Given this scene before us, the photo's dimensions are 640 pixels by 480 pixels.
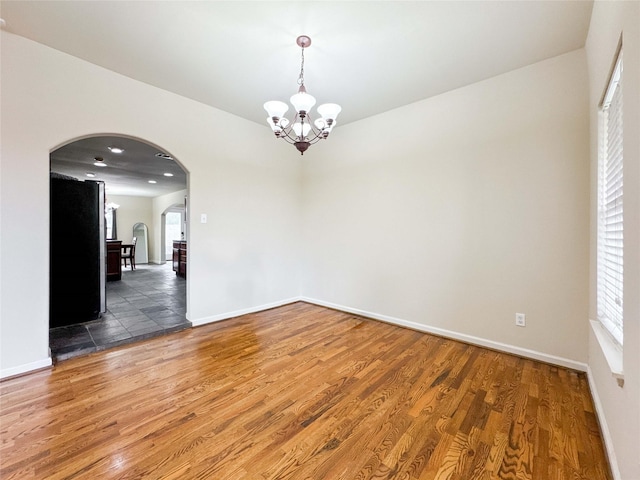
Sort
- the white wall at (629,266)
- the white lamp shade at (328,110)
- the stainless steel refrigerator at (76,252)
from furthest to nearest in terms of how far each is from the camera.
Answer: the stainless steel refrigerator at (76,252), the white lamp shade at (328,110), the white wall at (629,266)

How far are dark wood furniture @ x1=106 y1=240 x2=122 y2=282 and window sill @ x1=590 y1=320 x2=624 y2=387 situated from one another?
25.7ft

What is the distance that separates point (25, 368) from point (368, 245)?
363 centimetres

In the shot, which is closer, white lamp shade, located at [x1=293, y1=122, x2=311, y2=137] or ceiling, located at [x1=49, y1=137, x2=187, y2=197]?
white lamp shade, located at [x1=293, y1=122, x2=311, y2=137]

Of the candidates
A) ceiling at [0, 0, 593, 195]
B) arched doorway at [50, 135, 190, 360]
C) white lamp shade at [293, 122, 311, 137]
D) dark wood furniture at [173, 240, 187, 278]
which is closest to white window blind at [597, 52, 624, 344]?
ceiling at [0, 0, 593, 195]

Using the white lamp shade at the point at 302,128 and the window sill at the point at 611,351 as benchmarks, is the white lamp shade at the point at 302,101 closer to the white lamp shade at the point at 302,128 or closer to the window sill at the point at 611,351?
the white lamp shade at the point at 302,128

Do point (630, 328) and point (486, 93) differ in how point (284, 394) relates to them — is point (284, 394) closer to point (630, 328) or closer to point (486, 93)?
point (630, 328)

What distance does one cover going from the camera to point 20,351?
2.26 meters

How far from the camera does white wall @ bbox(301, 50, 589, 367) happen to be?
7.78 feet

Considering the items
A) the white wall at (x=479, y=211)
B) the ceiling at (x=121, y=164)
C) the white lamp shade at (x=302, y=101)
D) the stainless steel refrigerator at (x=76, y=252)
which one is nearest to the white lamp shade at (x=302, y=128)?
the white lamp shade at (x=302, y=101)

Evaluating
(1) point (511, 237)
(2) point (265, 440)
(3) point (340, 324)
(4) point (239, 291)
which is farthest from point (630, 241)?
(4) point (239, 291)

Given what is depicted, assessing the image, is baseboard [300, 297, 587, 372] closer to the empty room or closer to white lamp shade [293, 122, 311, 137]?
the empty room

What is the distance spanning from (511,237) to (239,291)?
3.35 metres

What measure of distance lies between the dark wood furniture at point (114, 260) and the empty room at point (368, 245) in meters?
2.87

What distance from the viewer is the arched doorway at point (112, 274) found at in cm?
304
